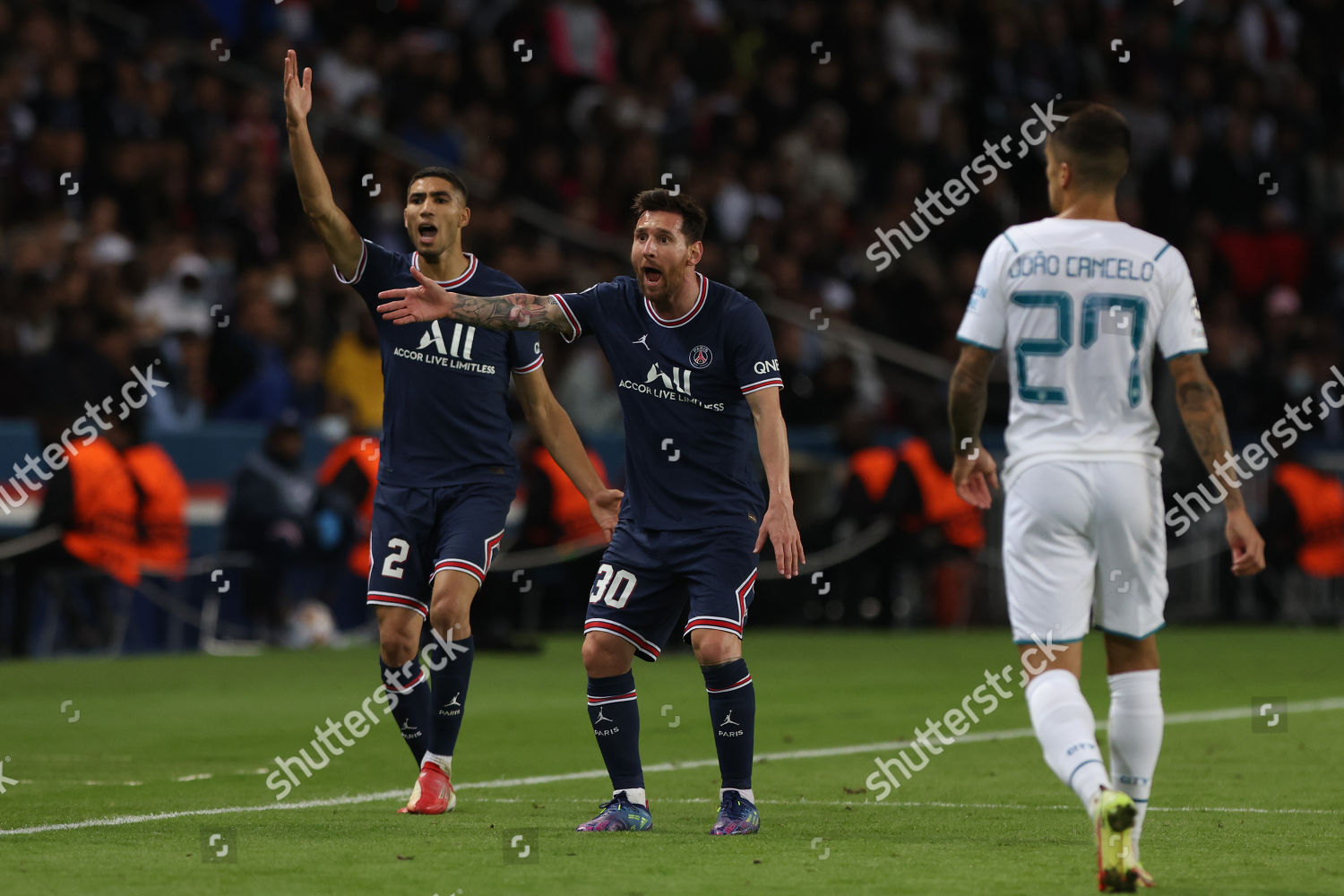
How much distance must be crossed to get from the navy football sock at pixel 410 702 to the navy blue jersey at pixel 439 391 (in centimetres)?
73

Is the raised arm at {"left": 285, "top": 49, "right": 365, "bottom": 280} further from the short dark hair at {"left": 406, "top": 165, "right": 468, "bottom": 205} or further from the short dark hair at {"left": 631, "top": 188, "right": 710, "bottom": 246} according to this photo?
the short dark hair at {"left": 631, "top": 188, "right": 710, "bottom": 246}

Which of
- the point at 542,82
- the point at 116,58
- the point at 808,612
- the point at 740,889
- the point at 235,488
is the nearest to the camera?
the point at 740,889

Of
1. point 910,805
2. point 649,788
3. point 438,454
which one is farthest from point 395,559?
point 910,805

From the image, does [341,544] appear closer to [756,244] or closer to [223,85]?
[223,85]

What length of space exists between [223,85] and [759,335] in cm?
1306

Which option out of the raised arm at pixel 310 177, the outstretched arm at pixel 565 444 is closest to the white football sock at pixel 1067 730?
the outstretched arm at pixel 565 444

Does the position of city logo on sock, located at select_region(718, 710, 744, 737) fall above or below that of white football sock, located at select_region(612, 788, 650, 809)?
above

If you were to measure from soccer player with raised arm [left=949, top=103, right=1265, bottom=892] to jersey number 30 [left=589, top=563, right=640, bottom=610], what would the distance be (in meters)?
1.66

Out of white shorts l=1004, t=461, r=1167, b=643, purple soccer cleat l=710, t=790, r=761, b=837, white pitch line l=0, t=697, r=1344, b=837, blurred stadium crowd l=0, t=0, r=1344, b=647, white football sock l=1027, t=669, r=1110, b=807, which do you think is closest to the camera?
white football sock l=1027, t=669, r=1110, b=807

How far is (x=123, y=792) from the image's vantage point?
8.59m

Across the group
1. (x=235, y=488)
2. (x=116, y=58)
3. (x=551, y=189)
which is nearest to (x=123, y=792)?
(x=235, y=488)

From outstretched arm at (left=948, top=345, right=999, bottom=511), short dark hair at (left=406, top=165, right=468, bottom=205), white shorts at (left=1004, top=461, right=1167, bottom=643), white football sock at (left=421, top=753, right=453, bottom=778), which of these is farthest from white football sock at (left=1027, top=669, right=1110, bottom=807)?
Result: short dark hair at (left=406, top=165, right=468, bottom=205)

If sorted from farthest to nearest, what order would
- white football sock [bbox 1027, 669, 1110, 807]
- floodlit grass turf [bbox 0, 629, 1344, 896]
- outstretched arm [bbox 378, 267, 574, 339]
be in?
outstretched arm [bbox 378, 267, 574, 339] < floodlit grass turf [bbox 0, 629, 1344, 896] < white football sock [bbox 1027, 669, 1110, 807]

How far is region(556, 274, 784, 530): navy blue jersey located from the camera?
735 centimetres
